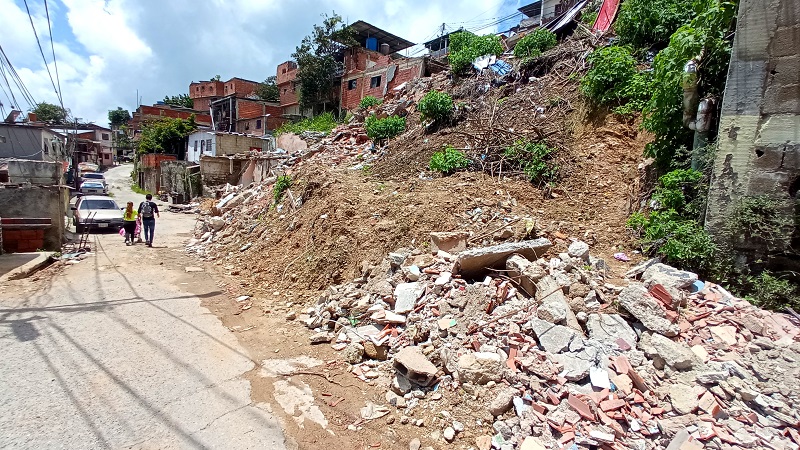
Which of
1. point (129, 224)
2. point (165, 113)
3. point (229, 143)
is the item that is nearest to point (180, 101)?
point (165, 113)

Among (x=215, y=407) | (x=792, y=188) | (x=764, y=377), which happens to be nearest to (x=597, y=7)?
(x=792, y=188)

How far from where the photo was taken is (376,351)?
13.5 feet

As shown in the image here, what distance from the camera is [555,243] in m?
5.05

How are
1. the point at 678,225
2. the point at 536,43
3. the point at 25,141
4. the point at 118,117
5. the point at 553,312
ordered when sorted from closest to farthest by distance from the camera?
1. the point at 553,312
2. the point at 678,225
3. the point at 536,43
4. the point at 25,141
5. the point at 118,117

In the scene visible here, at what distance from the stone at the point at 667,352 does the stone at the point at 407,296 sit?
2.33 m

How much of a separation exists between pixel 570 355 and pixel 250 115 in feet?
120

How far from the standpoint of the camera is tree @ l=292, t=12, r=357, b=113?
86.5ft

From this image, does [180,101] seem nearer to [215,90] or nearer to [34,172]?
[215,90]

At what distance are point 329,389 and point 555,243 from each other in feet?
11.3

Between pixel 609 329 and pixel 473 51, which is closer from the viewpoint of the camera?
pixel 609 329

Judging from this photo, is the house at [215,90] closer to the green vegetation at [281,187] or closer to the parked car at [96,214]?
the parked car at [96,214]

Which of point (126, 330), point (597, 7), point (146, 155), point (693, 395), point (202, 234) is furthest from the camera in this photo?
point (146, 155)

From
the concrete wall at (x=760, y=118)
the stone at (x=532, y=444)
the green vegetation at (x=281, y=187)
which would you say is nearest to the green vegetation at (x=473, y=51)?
the green vegetation at (x=281, y=187)

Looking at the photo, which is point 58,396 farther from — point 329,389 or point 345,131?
point 345,131
